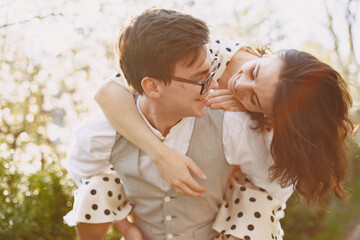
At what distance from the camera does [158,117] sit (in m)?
2.29

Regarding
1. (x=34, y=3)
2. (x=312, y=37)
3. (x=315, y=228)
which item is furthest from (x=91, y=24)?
(x=312, y=37)

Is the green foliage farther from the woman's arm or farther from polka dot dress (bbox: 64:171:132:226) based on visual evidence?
the woman's arm

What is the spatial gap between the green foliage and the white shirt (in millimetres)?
1410

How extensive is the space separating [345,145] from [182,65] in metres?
0.88

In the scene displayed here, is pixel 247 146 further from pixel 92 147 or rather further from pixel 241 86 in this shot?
pixel 92 147

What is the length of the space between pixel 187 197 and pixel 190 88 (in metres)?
0.59

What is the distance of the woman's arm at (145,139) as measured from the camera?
6.81 ft

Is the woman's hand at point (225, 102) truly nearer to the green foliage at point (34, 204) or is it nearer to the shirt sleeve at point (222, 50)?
the shirt sleeve at point (222, 50)

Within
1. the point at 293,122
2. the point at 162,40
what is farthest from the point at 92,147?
the point at 293,122

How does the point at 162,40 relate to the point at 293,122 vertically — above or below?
above

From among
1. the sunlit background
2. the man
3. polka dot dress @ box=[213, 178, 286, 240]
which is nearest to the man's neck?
the man

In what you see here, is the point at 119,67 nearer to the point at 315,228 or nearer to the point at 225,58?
the point at 225,58

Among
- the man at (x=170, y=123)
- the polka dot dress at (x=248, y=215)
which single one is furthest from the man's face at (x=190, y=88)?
the polka dot dress at (x=248, y=215)

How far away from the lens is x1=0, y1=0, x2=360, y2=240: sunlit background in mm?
3820
